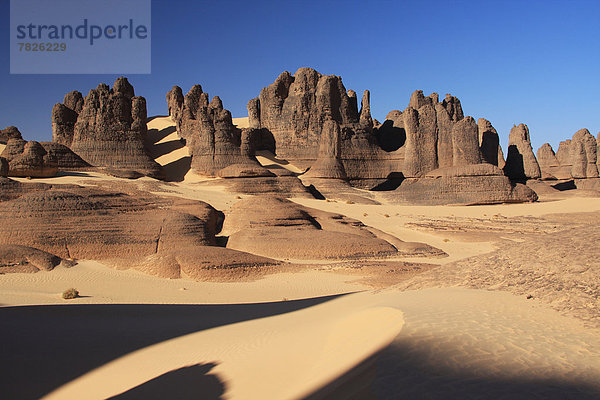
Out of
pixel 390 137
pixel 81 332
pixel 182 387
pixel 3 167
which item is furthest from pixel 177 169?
pixel 182 387

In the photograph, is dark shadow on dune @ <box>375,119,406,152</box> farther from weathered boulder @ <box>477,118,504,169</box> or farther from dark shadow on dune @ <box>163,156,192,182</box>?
dark shadow on dune @ <box>163,156,192,182</box>

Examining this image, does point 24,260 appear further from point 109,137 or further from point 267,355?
point 109,137

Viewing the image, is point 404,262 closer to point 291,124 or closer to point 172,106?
point 291,124

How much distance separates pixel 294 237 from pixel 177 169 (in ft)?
81.0

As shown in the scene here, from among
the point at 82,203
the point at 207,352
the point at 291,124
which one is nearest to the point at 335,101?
the point at 291,124

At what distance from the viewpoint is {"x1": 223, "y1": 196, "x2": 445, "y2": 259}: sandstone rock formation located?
1423cm

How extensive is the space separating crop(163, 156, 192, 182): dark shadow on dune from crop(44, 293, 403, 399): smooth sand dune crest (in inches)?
1156

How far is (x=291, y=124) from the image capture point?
134ft

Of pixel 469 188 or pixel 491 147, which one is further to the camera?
pixel 491 147

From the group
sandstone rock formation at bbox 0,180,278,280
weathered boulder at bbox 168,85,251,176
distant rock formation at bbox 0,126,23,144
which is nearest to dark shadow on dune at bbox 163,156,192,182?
weathered boulder at bbox 168,85,251,176

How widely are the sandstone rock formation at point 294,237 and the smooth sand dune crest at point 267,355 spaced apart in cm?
694

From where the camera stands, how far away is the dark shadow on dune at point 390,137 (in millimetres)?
41344

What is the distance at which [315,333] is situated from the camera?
607 centimetres

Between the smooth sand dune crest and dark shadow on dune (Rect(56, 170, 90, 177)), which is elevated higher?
dark shadow on dune (Rect(56, 170, 90, 177))
